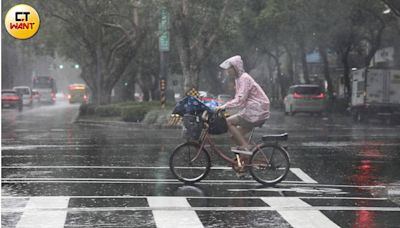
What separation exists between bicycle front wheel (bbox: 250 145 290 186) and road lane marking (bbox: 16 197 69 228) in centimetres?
309

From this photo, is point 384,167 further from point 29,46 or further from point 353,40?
point 29,46

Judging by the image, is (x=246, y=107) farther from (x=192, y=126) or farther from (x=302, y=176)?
(x=302, y=176)

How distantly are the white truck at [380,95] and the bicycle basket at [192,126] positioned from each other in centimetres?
2262

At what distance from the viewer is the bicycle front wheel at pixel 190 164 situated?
34.6 ft

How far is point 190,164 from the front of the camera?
10.6 metres

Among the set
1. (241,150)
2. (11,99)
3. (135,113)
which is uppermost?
(241,150)

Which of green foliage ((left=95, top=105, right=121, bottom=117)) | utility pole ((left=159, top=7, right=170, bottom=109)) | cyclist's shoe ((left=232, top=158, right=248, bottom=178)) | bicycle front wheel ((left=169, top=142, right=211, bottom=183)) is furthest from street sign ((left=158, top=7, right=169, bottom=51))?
cyclist's shoe ((left=232, top=158, right=248, bottom=178))

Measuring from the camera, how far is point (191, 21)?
27.3 m

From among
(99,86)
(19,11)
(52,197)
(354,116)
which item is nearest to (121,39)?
(99,86)

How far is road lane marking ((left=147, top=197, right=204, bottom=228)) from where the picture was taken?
7.36 meters

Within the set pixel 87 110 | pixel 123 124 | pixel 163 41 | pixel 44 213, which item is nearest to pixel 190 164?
pixel 44 213

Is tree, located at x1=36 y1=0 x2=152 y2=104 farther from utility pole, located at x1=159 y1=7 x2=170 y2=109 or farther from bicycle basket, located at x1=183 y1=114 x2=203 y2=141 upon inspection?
bicycle basket, located at x1=183 y1=114 x2=203 y2=141

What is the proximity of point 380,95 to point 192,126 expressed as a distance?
23.3m

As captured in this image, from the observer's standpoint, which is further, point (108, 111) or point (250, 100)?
point (108, 111)
